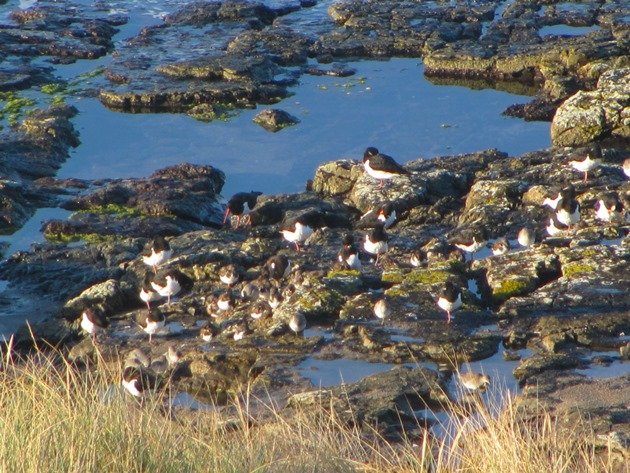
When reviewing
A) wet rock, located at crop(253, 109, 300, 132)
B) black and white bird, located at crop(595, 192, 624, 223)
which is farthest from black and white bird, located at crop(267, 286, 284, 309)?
wet rock, located at crop(253, 109, 300, 132)

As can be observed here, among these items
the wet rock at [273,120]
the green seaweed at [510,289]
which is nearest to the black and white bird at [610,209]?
the green seaweed at [510,289]

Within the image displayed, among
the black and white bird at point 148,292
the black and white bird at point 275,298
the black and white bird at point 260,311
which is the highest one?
the black and white bird at point 275,298

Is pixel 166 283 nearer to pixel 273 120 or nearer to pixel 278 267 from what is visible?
pixel 278 267

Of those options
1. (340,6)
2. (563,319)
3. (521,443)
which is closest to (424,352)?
(563,319)

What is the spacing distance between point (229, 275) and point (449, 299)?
3.41 m

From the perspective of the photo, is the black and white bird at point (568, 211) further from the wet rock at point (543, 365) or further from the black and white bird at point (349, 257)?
the wet rock at point (543, 365)

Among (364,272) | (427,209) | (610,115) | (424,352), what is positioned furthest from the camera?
(610,115)

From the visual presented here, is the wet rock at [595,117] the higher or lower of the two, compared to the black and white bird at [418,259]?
lower

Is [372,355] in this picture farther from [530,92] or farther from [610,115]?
[530,92]

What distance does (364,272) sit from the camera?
15.2 metres

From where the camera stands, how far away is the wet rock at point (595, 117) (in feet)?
69.4

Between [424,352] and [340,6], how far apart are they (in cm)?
1921

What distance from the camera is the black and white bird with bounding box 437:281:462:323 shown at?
43.3 ft

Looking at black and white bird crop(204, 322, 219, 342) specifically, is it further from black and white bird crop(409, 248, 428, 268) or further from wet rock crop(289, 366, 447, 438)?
black and white bird crop(409, 248, 428, 268)
